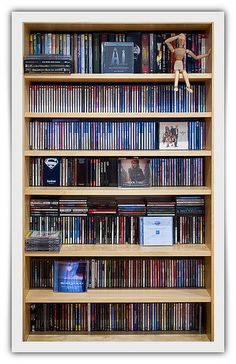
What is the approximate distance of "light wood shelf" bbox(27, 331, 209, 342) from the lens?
11.3 feet

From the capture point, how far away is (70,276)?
3.48 meters

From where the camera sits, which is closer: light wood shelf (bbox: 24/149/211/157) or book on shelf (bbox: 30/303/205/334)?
light wood shelf (bbox: 24/149/211/157)

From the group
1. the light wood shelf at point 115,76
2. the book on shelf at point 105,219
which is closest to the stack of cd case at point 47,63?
the light wood shelf at point 115,76

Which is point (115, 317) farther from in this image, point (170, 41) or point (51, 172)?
point (170, 41)

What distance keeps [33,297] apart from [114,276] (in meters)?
0.47

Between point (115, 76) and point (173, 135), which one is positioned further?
point (173, 135)

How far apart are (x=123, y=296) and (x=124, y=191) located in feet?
1.86

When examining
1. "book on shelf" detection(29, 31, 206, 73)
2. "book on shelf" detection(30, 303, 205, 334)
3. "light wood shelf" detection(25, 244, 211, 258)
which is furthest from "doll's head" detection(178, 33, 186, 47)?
"book on shelf" detection(30, 303, 205, 334)

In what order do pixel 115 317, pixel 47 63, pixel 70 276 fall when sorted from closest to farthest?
pixel 47 63 → pixel 70 276 → pixel 115 317

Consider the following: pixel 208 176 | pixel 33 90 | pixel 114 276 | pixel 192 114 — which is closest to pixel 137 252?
pixel 114 276

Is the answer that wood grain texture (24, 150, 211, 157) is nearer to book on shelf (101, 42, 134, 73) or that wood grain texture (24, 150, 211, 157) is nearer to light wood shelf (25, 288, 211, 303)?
book on shelf (101, 42, 134, 73)

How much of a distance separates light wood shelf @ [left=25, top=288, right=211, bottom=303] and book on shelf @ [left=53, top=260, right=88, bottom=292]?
1.4 inches

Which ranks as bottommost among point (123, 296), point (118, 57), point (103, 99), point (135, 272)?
point (123, 296)

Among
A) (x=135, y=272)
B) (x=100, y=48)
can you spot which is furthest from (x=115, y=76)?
(x=135, y=272)
